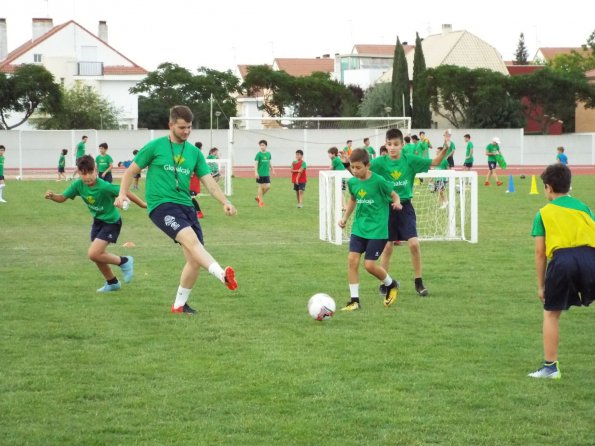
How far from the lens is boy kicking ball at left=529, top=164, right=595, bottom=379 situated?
22.7 feet

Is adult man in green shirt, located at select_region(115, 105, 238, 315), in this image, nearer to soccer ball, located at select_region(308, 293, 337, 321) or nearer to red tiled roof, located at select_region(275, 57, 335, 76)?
soccer ball, located at select_region(308, 293, 337, 321)

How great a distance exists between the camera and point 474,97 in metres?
65.2

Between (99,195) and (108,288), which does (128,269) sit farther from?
(99,195)

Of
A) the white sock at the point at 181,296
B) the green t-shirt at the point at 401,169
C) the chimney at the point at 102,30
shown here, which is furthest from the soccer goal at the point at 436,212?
the chimney at the point at 102,30

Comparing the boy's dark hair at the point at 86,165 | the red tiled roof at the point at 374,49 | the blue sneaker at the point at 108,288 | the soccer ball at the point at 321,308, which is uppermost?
the red tiled roof at the point at 374,49

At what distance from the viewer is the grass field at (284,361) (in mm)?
5832

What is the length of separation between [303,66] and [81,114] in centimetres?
5276

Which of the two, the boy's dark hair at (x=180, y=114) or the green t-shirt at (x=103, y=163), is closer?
the boy's dark hair at (x=180, y=114)

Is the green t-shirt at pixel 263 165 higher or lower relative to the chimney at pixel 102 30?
lower

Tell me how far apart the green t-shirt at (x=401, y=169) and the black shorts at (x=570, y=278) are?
485 centimetres

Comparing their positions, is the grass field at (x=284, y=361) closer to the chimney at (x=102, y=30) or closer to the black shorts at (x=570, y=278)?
the black shorts at (x=570, y=278)

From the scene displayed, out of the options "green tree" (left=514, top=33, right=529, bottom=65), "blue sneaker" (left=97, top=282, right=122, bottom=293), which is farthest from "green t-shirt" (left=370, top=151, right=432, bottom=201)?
"green tree" (left=514, top=33, right=529, bottom=65)

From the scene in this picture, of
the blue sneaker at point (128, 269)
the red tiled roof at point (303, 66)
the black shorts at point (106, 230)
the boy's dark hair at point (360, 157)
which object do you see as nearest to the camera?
the boy's dark hair at point (360, 157)

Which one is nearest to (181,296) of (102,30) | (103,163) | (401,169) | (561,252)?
(401,169)
